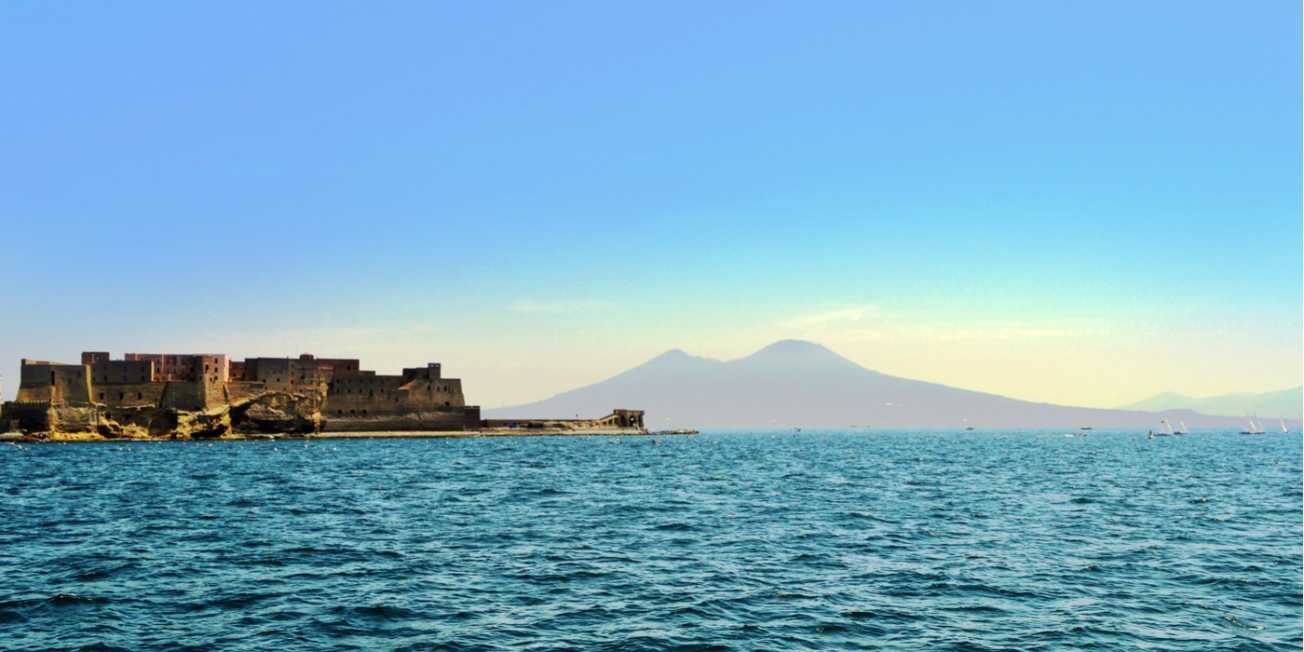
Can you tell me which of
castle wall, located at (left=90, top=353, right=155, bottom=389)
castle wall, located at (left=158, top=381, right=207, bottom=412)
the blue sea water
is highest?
castle wall, located at (left=90, top=353, right=155, bottom=389)

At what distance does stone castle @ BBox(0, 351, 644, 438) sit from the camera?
115 meters

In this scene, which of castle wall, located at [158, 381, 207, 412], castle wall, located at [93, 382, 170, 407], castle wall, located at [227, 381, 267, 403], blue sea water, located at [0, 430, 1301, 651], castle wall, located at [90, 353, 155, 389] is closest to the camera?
blue sea water, located at [0, 430, 1301, 651]

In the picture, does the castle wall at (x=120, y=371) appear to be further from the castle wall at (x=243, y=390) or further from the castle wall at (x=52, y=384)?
the castle wall at (x=243, y=390)

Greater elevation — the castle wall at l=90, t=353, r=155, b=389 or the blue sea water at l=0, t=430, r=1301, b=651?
the castle wall at l=90, t=353, r=155, b=389

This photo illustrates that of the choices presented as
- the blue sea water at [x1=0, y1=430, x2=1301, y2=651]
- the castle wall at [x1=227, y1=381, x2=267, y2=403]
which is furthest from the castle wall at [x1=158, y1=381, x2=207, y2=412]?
the blue sea water at [x1=0, y1=430, x2=1301, y2=651]

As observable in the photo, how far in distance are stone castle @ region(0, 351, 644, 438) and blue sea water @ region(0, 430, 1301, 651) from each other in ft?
252

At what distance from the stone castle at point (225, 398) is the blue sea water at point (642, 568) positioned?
76904mm

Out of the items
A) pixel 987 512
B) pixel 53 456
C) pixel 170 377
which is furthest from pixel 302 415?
pixel 987 512

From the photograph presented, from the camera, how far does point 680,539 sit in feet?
98.9

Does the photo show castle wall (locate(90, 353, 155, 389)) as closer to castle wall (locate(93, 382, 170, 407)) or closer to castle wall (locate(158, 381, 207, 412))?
castle wall (locate(93, 382, 170, 407))

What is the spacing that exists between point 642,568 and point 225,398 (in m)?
122

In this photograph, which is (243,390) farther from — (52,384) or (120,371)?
(52,384)

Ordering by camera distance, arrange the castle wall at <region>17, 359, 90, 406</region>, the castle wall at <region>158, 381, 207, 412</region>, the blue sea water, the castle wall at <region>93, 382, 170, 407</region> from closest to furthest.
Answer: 1. the blue sea water
2. the castle wall at <region>17, 359, 90, 406</region>
3. the castle wall at <region>93, 382, 170, 407</region>
4. the castle wall at <region>158, 381, 207, 412</region>

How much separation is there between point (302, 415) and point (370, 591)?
122081 mm
